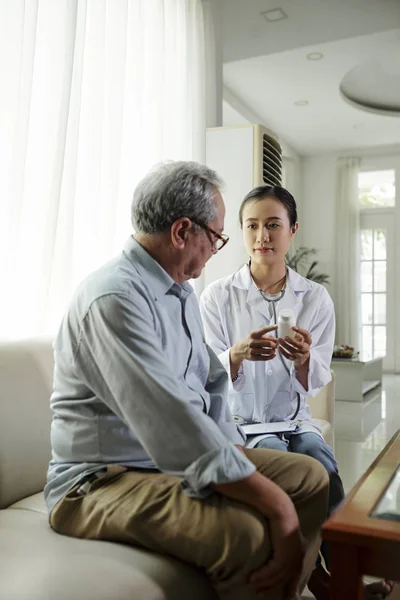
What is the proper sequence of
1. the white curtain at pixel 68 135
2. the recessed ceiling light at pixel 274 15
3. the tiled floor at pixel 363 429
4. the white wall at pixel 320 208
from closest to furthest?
1. the white curtain at pixel 68 135
2. the tiled floor at pixel 363 429
3. the recessed ceiling light at pixel 274 15
4. the white wall at pixel 320 208

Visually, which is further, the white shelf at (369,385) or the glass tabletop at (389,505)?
the white shelf at (369,385)

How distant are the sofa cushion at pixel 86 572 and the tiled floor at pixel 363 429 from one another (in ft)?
5.96

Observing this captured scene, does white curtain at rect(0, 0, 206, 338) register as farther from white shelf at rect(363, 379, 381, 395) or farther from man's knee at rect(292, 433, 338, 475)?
white shelf at rect(363, 379, 381, 395)

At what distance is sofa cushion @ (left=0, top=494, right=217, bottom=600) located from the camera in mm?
987

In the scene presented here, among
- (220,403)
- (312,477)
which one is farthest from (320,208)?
(312,477)

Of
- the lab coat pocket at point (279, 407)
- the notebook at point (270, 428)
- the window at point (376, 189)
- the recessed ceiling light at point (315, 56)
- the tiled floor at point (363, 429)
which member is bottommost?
the tiled floor at point (363, 429)

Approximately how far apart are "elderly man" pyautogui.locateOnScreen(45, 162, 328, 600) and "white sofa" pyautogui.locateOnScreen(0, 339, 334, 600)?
44 millimetres

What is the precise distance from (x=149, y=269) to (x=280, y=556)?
0.66m

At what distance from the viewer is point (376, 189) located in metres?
8.44

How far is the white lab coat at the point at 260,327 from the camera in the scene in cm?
187

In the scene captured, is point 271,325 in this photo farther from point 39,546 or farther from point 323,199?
point 323,199

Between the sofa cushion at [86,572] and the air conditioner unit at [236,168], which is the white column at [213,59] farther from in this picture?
the sofa cushion at [86,572]

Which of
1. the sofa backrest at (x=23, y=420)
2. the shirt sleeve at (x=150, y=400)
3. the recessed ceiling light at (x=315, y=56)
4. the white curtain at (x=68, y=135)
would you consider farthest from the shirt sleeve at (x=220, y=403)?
the recessed ceiling light at (x=315, y=56)

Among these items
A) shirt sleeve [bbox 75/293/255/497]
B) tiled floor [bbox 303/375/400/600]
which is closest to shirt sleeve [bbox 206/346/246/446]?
shirt sleeve [bbox 75/293/255/497]
